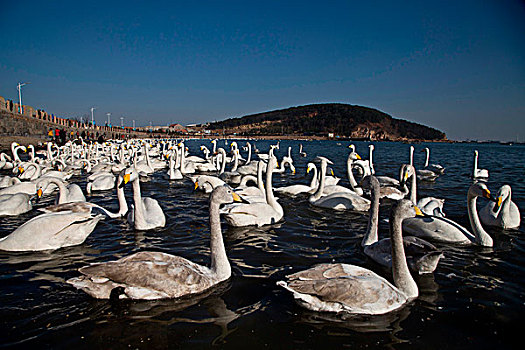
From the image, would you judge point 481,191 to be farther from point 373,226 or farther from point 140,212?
point 140,212

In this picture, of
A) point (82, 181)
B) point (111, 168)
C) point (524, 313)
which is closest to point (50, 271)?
point (524, 313)

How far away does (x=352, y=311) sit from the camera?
467cm

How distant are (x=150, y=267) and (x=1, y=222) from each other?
7.09m

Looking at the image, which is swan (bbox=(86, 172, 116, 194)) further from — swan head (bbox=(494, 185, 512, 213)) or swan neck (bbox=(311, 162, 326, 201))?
swan head (bbox=(494, 185, 512, 213))

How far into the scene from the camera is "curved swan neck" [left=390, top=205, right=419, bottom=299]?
16.9 ft

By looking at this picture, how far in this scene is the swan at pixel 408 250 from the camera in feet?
19.3

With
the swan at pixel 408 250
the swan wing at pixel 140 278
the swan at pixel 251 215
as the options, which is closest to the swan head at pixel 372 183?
the swan at pixel 408 250

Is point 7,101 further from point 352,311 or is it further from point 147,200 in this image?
point 352,311

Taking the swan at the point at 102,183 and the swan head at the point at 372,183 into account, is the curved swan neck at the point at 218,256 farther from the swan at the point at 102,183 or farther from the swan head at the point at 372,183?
the swan at the point at 102,183

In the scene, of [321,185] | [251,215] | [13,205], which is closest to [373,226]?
[251,215]

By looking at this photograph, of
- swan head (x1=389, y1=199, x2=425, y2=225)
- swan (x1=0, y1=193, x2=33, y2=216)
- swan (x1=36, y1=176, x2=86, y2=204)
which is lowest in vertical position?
swan (x1=0, y1=193, x2=33, y2=216)

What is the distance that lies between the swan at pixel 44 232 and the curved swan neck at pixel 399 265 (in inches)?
235

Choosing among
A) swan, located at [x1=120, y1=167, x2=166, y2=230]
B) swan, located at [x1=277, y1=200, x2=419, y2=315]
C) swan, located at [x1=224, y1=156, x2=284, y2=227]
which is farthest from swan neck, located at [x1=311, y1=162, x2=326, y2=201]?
swan, located at [x1=277, y1=200, x2=419, y2=315]

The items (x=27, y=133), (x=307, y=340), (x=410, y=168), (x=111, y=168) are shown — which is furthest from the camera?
(x=27, y=133)
